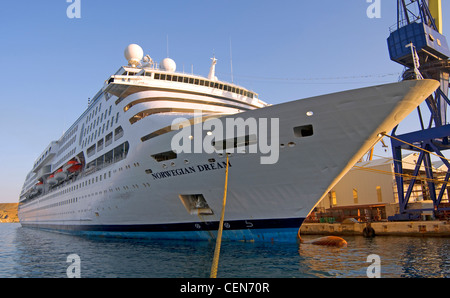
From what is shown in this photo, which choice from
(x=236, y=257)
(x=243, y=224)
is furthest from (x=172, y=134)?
(x=236, y=257)

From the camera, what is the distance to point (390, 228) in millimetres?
20109

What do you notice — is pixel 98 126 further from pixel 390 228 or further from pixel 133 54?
pixel 390 228

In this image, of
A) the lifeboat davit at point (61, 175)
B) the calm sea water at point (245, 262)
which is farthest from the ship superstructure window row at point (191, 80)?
the lifeboat davit at point (61, 175)

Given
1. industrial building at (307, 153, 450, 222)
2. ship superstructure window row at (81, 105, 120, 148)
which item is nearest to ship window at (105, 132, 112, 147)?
ship superstructure window row at (81, 105, 120, 148)

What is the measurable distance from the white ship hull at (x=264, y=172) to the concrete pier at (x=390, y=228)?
9663mm

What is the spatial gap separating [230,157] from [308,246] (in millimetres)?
5472

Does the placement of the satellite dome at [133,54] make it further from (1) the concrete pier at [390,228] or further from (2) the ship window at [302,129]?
(1) the concrete pier at [390,228]

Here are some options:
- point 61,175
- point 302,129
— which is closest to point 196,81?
point 302,129

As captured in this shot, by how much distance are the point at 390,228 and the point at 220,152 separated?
13199mm

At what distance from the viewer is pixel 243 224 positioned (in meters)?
14.3

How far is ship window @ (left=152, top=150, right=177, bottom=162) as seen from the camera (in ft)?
50.6

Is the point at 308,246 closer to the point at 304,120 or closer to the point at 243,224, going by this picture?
the point at 243,224

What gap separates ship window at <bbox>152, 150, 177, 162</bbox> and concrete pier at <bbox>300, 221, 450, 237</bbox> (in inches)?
525

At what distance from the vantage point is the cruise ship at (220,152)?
1193cm
